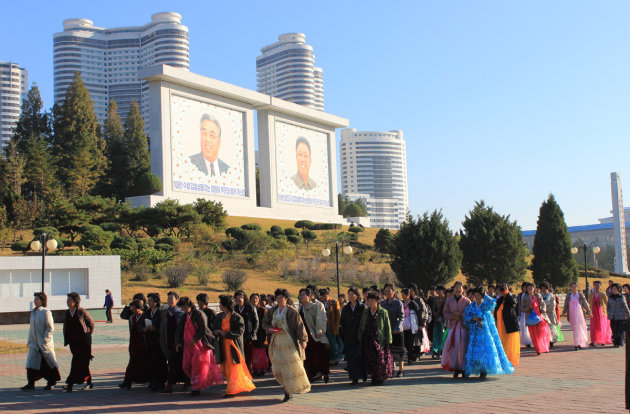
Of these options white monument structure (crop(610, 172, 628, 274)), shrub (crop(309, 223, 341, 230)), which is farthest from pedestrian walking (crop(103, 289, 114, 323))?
white monument structure (crop(610, 172, 628, 274))

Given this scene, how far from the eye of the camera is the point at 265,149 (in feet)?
178

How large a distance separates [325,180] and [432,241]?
1190 inches

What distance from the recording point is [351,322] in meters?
10.1

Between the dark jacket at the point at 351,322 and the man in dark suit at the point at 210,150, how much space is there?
37.9 meters

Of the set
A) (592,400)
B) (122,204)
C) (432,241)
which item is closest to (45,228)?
(122,204)

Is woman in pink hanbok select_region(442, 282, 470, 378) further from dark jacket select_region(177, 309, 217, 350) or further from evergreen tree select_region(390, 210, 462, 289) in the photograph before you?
evergreen tree select_region(390, 210, 462, 289)

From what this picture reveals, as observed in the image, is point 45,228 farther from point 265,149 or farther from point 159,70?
point 265,149

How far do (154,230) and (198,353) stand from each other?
97.8 ft

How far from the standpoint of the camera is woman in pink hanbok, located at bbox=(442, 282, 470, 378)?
393 inches

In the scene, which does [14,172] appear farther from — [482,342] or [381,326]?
[482,342]

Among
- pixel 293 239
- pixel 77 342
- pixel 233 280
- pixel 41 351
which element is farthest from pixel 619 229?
pixel 41 351

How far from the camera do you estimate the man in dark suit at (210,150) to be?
1864 inches

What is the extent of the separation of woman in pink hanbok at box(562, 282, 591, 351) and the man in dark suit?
115 feet

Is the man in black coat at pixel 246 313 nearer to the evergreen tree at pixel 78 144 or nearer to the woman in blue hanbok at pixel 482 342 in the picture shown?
the woman in blue hanbok at pixel 482 342
